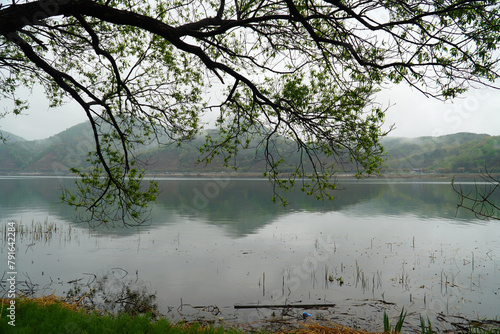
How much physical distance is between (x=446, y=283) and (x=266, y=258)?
8972 mm

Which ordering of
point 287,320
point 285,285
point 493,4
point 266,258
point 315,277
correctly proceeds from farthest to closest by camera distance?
point 266,258, point 315,277, point 285,285, point 287,320, point 493,4

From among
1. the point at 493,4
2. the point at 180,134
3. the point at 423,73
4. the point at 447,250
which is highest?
the point at 493,4

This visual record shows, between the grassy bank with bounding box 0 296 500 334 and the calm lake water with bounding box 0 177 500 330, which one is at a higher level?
the grassy bank with bounding box 0 296 500 334

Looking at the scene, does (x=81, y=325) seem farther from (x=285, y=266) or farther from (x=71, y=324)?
(x=285, y=266)

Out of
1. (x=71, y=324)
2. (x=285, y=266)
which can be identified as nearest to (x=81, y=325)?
(x=71, y=324)

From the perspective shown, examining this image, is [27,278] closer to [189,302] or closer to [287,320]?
[189,302]

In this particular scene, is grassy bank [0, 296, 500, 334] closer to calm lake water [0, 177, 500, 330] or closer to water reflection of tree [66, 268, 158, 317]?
water reflection of tree [66, 268, 158, 317]

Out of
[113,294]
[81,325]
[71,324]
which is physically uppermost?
[71,324]

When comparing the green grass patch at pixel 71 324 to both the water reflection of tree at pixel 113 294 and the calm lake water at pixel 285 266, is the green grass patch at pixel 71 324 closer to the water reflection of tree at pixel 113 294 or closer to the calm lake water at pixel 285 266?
the water reflection of tree at pixel 113 294

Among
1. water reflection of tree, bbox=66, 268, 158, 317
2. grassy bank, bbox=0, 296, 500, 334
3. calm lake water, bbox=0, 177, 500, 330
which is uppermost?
grassy bank, bbox=0, 296, 500, 334

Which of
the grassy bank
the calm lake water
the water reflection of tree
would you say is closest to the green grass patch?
the grassy bank

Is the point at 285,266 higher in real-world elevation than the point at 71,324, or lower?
lower

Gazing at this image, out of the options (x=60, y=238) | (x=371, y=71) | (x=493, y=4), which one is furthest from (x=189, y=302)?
(x=60, y=238)

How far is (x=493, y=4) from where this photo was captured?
730cm
